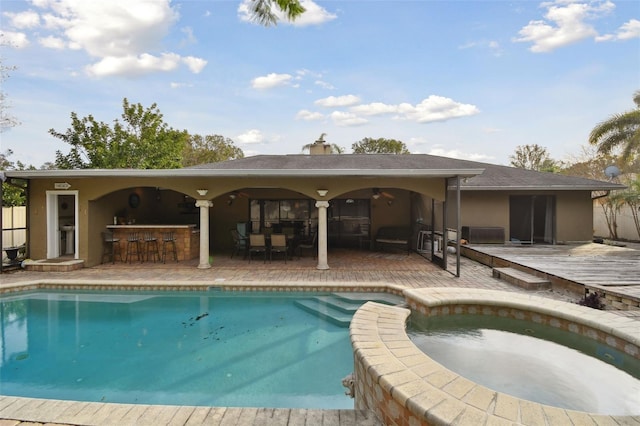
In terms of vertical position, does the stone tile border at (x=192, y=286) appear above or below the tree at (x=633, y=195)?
below

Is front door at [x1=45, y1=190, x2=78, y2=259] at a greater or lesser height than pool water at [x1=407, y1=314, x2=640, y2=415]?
greater

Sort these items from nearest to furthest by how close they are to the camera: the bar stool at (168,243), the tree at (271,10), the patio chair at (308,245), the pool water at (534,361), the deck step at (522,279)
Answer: the pool water at (534,361), the tree at (271,10), the deck step at (522,279), the bar stool at (168,243), the patio chair at (308,245)

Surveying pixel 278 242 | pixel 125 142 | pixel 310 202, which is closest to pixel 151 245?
pixel 278 242

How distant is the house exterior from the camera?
9258 millimetres

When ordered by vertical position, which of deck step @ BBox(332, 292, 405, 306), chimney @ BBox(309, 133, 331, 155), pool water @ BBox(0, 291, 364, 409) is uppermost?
chimney @ BBox(309, 133, 331, 155)

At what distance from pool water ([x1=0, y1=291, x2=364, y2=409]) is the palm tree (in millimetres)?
15865

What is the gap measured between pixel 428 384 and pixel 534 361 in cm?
191

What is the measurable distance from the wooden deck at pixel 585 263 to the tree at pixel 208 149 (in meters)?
24.5

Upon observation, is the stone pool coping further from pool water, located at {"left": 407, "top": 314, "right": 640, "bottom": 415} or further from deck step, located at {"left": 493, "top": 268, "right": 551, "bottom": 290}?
deck step, located at {"left": 493, "top": 268, "right": 551, "bottom": 290}

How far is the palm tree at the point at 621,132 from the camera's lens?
48.4 ft

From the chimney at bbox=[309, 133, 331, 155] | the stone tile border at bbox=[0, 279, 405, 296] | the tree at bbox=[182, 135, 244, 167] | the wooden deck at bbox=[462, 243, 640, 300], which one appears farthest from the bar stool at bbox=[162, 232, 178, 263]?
the tree at bbox=[182, 135, 244, 167]

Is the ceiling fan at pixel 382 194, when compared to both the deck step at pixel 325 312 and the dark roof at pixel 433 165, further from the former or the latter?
the deck step at pixel 325 312

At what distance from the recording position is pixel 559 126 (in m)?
18.7

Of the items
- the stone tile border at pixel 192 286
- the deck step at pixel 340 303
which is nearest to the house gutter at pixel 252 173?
the stone tile border at pixel 192 286
